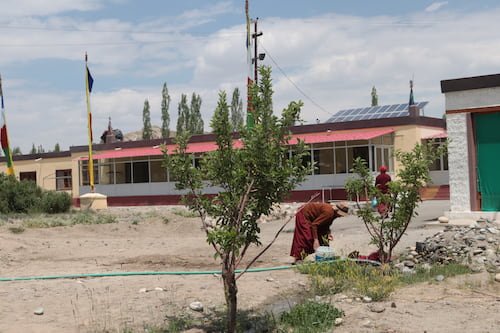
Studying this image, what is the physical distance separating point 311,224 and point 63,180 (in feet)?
105

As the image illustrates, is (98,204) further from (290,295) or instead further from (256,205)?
(256,205)

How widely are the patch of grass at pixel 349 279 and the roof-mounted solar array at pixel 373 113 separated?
74.5 ft

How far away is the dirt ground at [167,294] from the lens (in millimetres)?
6289

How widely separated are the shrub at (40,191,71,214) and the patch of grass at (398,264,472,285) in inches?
695

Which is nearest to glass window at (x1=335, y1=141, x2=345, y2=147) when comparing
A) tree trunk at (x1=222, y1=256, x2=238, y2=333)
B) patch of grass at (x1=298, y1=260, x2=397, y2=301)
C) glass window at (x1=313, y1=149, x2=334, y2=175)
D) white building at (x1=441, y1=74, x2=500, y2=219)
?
glass window at (x1=313, y1=149, x2=334, y2=175)

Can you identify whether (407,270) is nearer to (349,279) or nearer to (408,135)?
(349,279)

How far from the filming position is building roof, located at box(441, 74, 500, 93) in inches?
531

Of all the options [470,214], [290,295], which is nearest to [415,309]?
[290,295]

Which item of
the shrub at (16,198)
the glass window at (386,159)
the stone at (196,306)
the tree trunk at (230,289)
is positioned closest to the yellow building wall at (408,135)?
the glass window at (386,159)

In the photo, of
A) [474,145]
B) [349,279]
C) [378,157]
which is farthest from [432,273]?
Result: [378,157]

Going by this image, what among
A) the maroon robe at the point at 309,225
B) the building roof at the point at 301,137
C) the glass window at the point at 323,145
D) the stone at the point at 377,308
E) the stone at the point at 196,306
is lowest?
the stone at the point at 377,308

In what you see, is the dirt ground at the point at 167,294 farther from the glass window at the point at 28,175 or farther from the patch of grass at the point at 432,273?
the glass window at the point at 28,175

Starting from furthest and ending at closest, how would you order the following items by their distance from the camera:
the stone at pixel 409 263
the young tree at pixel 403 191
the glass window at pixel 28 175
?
1. the glass window at pixel 28 175
2. the stone at pixel 409 263
3. the young tree at pixel 403 191

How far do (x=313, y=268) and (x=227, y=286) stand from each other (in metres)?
2.98
